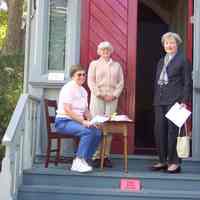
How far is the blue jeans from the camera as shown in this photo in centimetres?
531

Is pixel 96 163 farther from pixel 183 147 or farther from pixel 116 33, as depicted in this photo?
pixel 116 33

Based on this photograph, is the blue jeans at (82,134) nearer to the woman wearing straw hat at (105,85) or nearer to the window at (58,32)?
the woman wearing straw hat at (105,85)

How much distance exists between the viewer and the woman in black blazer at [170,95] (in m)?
5.51

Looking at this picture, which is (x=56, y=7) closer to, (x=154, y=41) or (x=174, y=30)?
(x=174, y=30)

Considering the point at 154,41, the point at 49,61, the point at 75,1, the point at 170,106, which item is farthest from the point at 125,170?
the point at 154,41

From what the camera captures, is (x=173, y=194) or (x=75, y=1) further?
(x=75, y=1)

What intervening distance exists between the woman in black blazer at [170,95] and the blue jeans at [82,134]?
718mm

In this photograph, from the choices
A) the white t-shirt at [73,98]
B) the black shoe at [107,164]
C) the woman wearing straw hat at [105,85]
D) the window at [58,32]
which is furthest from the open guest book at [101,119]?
the window at [58,32]

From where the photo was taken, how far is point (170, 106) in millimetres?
5570

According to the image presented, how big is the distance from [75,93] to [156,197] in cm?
142

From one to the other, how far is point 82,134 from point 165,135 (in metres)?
0.94

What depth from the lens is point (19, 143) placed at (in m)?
5.20

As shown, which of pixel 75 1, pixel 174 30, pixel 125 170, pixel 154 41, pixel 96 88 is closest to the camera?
pixel 125 170

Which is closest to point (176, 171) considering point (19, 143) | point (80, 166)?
point (80, 166)
